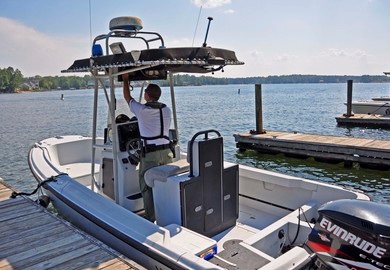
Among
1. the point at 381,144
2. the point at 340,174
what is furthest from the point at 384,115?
the point at 340,174

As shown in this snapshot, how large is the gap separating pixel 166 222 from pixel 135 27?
226 centimetres

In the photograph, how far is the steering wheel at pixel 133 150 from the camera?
4014 millimetres

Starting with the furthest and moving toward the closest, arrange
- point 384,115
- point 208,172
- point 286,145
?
point 384,115
point 286,145
point 208,172

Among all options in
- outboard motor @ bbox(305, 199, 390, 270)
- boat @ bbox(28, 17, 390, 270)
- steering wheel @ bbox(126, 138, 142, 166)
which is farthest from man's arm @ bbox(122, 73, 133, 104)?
outboard motor @ bbox(305, 199, 390, 270)

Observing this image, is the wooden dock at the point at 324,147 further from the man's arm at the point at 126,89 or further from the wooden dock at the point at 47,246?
the wooden dock at the point at 47,246

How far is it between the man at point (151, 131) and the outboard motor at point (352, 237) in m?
1.87

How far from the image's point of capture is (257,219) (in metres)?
4.22

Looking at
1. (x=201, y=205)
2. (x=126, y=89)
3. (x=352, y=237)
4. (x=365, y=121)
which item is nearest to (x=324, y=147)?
(x=201, y=205)

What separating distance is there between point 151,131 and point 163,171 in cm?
50

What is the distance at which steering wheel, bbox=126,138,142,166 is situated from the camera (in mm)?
4014

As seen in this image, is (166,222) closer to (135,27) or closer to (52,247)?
(52,247)

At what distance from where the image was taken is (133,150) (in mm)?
4113

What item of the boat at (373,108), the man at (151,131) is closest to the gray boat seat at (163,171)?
the man at (151,131)

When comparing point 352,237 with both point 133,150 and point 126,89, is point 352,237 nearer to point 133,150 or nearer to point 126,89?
point 133,150
